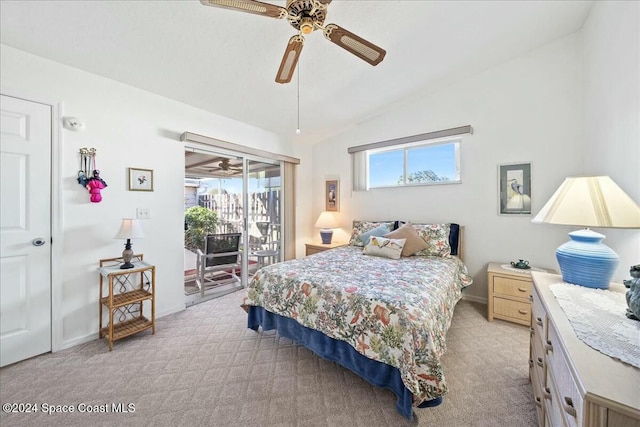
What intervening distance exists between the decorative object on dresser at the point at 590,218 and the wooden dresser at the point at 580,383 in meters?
0.32

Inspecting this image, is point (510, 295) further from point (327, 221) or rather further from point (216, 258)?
point (216, 258)

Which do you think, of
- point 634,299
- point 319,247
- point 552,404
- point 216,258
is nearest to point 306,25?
point 634,299

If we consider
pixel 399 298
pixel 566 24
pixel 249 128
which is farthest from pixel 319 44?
pixel 566 24

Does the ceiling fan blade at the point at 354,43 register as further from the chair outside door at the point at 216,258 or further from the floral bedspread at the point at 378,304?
the chair outside door at the point at 216,258

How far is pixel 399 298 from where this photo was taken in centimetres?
158

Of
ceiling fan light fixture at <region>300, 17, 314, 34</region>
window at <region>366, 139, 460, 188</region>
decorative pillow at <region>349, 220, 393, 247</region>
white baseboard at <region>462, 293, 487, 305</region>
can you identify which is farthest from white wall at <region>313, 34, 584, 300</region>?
ceiling fan light fixture at <region>300, 17, 314, 34</region>

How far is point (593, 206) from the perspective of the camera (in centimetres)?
128

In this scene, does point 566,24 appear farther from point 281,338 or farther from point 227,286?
point 227,286

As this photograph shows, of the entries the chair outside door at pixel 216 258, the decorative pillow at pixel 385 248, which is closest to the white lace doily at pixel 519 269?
the decorative pillow at pixel 385 248

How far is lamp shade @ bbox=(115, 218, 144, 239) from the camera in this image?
87.0 inches

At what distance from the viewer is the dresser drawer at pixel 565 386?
752mm

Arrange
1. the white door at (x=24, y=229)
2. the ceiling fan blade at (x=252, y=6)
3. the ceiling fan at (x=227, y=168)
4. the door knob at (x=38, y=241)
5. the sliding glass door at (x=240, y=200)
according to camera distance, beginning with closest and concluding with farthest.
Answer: the ceiling fan blade at (x=252, y=6), the white door at (x=24, y=229), the door knob at (x=38, y=241), the sliding glass door at (x=240, y=200), the ceiling fan at (x=227, y=168)

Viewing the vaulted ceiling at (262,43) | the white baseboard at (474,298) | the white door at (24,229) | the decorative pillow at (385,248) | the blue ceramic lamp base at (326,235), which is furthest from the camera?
the blue ceramic lamp base at (326,235)

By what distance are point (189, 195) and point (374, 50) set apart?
8.64 feet
